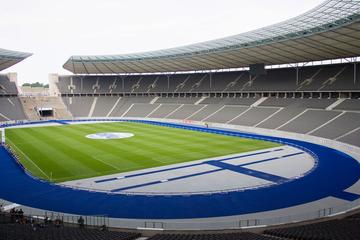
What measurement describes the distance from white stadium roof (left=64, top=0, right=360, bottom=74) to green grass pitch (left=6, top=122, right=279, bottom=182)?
13720 millimetres

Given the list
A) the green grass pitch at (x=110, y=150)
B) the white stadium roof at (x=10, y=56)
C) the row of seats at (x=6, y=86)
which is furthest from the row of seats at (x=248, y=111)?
the white stadium roof at (x=10, y=56)

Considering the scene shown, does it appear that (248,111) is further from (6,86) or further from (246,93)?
(6,86)

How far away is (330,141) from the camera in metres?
41.5

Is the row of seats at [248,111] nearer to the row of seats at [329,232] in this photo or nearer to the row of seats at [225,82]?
the row of seats at [225,82]

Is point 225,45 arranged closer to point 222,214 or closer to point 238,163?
point 238,163

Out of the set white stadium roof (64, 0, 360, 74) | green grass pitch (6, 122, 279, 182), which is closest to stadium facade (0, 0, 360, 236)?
white stadium roof (64, 0, 360, 74)

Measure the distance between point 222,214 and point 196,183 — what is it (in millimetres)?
6145

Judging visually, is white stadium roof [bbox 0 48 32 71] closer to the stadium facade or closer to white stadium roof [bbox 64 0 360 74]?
the stadium facade

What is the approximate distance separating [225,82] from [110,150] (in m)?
42.0

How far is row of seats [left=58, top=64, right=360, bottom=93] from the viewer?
5574 centimetres

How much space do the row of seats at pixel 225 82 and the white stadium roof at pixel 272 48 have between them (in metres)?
4.44

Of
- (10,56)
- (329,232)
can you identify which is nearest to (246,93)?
(10,56)

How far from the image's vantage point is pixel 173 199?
2198cm

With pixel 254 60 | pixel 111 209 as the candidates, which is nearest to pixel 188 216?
pixel 111 209
